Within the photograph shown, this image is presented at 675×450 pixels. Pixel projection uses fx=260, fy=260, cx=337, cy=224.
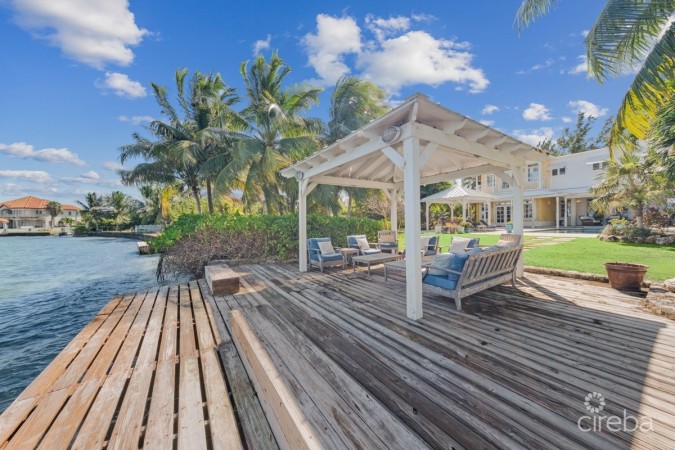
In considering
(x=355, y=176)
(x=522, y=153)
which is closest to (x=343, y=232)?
(x=355, y=176)

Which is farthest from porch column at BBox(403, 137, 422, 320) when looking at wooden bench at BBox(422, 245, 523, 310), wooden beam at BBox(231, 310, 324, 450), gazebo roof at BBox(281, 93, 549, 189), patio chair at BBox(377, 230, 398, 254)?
patio chair at BBox(377, 230, 398, 254)

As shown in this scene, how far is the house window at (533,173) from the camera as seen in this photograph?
2116 cm

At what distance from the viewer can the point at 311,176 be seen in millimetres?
7262

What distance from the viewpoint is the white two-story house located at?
60.5 feet

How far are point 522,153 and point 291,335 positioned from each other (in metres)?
6.46

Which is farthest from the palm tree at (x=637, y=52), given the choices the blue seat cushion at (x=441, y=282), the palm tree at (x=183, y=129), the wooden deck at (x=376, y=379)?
the palm tree at (x=183, y=129)

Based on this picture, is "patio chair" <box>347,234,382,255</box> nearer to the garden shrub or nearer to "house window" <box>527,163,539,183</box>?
the garden shrub

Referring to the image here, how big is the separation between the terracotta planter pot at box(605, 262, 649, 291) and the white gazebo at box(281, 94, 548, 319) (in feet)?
5.83

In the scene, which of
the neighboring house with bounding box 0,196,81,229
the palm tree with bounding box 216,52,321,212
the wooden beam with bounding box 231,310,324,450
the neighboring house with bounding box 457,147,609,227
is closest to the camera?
the wooden beam with bounding box 231,310,324,450

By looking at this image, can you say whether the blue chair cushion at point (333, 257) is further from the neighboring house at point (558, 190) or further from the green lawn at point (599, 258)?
the neighboring house at point (558, 190)

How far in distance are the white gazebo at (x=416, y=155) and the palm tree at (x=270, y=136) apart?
432 cm

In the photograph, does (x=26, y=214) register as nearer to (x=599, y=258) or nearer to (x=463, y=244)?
(x=463, y=244)

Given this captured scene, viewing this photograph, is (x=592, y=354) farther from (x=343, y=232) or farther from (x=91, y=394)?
(x=343, y=232)

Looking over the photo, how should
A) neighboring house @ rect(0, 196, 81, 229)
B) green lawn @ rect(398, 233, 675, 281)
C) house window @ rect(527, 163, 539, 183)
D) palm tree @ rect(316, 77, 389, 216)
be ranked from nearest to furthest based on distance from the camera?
green lawn @ rect(398, 233, 675, 281)
palm tree @ rect(316, 77, 389, 216)
house window @ rect(527, 163, 539, 183)
neighboring house @ rect(0, 196, 81, 229)
